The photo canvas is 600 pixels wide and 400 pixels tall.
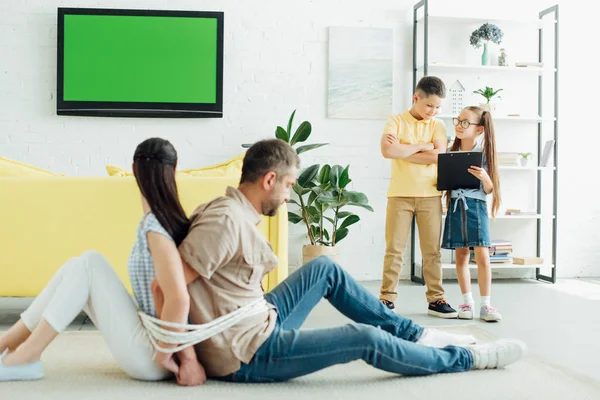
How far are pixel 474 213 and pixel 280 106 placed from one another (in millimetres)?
2001

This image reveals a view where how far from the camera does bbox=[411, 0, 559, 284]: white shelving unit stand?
4.95 metres

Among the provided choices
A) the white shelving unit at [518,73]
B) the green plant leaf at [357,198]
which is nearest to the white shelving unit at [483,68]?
the white shelving unit at [518,73]

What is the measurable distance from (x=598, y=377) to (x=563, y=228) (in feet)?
10.3

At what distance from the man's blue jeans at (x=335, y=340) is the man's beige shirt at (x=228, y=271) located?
5cm

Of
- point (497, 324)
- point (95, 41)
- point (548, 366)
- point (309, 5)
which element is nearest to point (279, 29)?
point (309, 5)

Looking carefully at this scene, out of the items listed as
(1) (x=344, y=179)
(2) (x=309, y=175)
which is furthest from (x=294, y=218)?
(1) (x=344, y=179)

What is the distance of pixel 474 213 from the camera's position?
348cm

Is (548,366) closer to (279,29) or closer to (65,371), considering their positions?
(65,371)

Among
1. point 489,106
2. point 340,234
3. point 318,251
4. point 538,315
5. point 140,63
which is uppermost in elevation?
point 140,63

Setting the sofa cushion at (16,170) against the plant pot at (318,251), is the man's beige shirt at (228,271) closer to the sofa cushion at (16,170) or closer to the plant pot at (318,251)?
the sofa cushion at (16,170)

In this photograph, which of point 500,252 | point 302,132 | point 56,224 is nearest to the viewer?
point 56,224

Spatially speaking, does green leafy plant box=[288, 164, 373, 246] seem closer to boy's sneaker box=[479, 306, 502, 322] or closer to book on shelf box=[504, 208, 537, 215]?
book on shelf box=[504, 208, 537, 215]

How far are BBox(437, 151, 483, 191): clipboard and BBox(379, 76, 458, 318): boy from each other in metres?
0.13

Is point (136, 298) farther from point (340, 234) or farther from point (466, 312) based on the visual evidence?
point (340, 234)
